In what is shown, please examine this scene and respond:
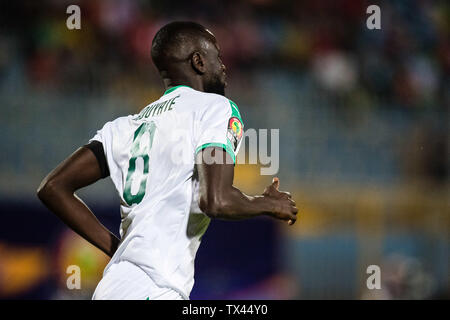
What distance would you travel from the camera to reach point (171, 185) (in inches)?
105

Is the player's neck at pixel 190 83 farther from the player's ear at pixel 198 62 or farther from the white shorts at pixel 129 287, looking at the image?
the white shorts at pixel 129 287

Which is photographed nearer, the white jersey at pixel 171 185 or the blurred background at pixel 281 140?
the white jersey at pixel 171 185

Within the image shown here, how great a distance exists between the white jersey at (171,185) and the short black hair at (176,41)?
0.21 m

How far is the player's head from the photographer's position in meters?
2.92

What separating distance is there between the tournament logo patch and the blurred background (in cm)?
470

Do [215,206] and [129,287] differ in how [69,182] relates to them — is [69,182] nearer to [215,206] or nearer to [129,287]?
[129,287]

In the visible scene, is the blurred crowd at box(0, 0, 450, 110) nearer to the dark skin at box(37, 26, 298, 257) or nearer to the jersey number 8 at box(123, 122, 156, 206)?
the dark skin at box(37, 26, 298, 257)

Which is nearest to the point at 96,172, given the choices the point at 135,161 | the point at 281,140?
the point at 135,161

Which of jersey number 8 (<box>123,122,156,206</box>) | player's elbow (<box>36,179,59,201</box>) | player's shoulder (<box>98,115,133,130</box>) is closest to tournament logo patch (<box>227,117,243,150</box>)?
jersey number 8 (<box>123,122,156,206</box>)

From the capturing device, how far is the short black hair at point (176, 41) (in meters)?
2.92

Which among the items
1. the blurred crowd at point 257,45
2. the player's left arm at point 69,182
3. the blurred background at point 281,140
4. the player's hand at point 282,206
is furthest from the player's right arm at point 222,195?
the blurred crowd at point 257,45

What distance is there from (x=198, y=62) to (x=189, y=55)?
5cm

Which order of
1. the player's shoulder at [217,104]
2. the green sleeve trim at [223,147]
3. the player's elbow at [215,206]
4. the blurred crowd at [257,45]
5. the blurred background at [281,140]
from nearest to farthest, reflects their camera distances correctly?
the player's elbow at [215,206] → the green sleeve trim at [223,147] → the player's shoulder at [217,104] → the blurred background at [281,140] → the blurred crowd at [257,45]
